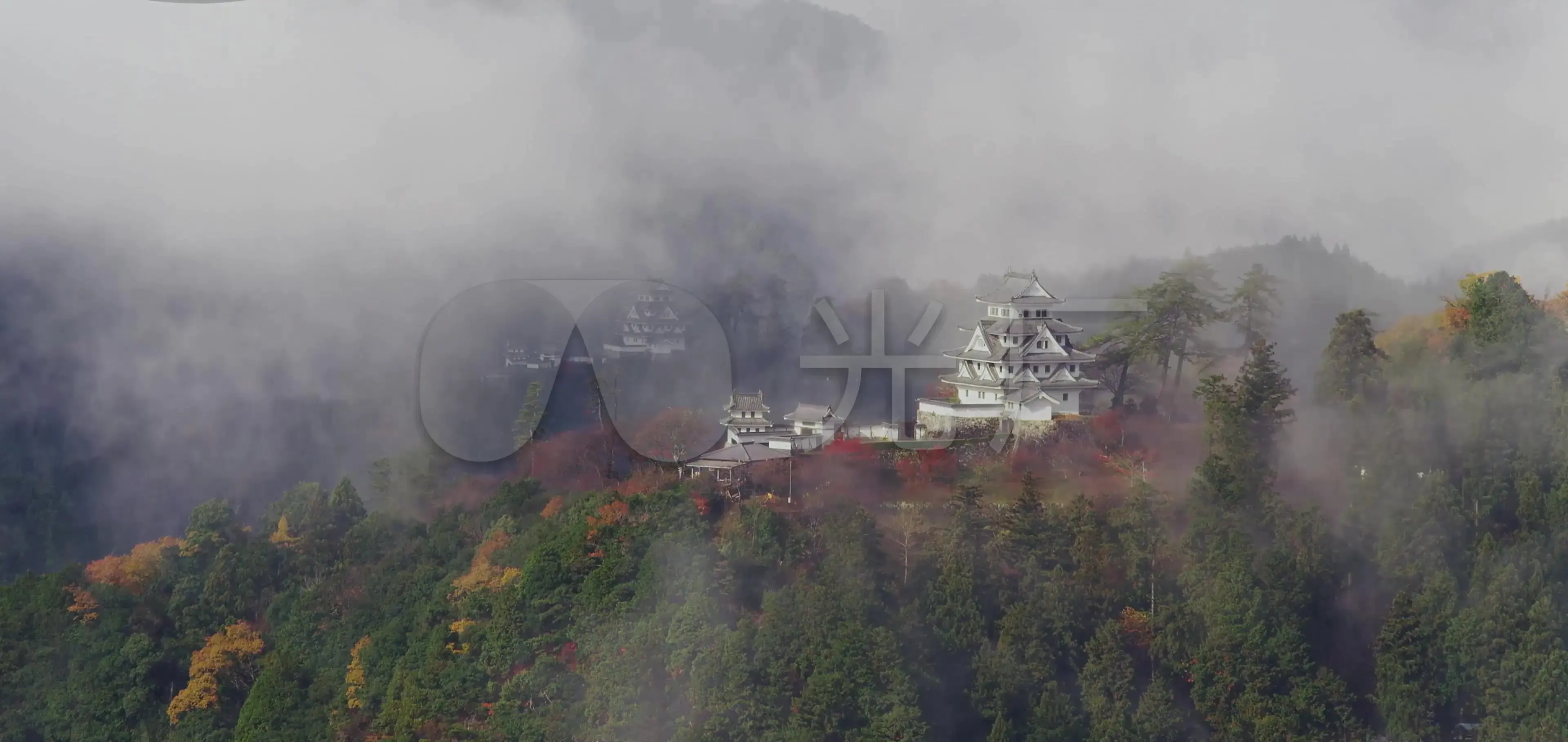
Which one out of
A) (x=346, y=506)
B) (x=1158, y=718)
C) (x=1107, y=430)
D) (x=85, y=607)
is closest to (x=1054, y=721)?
(x=1158, y=718)

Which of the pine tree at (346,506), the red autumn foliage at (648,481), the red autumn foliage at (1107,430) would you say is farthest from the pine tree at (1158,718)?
the pine tree at (346,506)

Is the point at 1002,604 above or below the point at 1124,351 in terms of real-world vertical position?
below

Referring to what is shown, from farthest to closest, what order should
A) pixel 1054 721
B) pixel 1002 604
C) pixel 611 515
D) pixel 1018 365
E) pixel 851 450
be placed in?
1. pixel 1018 365
2. pixel 851 450
3. pixel 611 515
4. pixel 1002 604
5. pixel 1054 721

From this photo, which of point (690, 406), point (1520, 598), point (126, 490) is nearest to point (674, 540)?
point (690, 406)

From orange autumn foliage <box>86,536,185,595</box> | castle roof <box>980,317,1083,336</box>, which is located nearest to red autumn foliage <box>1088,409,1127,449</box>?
castle roof <box>980,317,1083,336</box>

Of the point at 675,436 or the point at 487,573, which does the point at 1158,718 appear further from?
the point at 487,573

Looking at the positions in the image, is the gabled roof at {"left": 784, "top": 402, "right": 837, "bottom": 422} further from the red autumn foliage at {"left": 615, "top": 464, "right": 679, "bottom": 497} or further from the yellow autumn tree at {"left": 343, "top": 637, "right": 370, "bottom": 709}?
the yellow autumn tree at {"left": 343, "top": 637, "right": 370, "bottom": 709}

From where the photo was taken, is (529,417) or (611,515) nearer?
(611,515)
